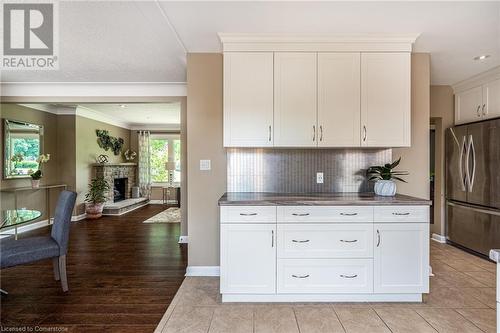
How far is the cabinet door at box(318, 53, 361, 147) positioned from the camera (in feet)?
9.02

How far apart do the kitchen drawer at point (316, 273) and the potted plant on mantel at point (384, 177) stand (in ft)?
2.45

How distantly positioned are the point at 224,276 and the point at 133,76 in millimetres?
3203

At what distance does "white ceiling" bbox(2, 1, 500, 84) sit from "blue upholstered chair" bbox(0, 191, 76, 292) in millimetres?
1705

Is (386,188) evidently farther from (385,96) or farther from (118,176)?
(118,176)

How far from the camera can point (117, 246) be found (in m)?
4.25

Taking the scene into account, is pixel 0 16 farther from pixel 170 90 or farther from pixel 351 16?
pixel 351 16

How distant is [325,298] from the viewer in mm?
2453

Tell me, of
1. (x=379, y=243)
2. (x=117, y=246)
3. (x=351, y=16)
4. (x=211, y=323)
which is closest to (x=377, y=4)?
(x=351, y=16)

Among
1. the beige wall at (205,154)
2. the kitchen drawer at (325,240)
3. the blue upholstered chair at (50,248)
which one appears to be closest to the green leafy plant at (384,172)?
→ the kitchen drawer at (325,240)

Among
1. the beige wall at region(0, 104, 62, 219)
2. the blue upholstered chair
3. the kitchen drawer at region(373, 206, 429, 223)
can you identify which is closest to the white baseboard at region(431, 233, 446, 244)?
the kitchen drawer at region(373, 206, 429, 223)

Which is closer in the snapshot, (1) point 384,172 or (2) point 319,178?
(1) point 384,172

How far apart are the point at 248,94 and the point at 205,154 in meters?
0.85

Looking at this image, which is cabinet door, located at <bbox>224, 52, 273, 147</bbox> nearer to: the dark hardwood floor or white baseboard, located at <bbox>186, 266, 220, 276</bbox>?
white baseboard, located at <bbox>186, 266, 220, 276</bbox>

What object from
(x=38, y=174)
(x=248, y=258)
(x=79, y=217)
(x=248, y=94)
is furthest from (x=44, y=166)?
(x=248, y=258)
